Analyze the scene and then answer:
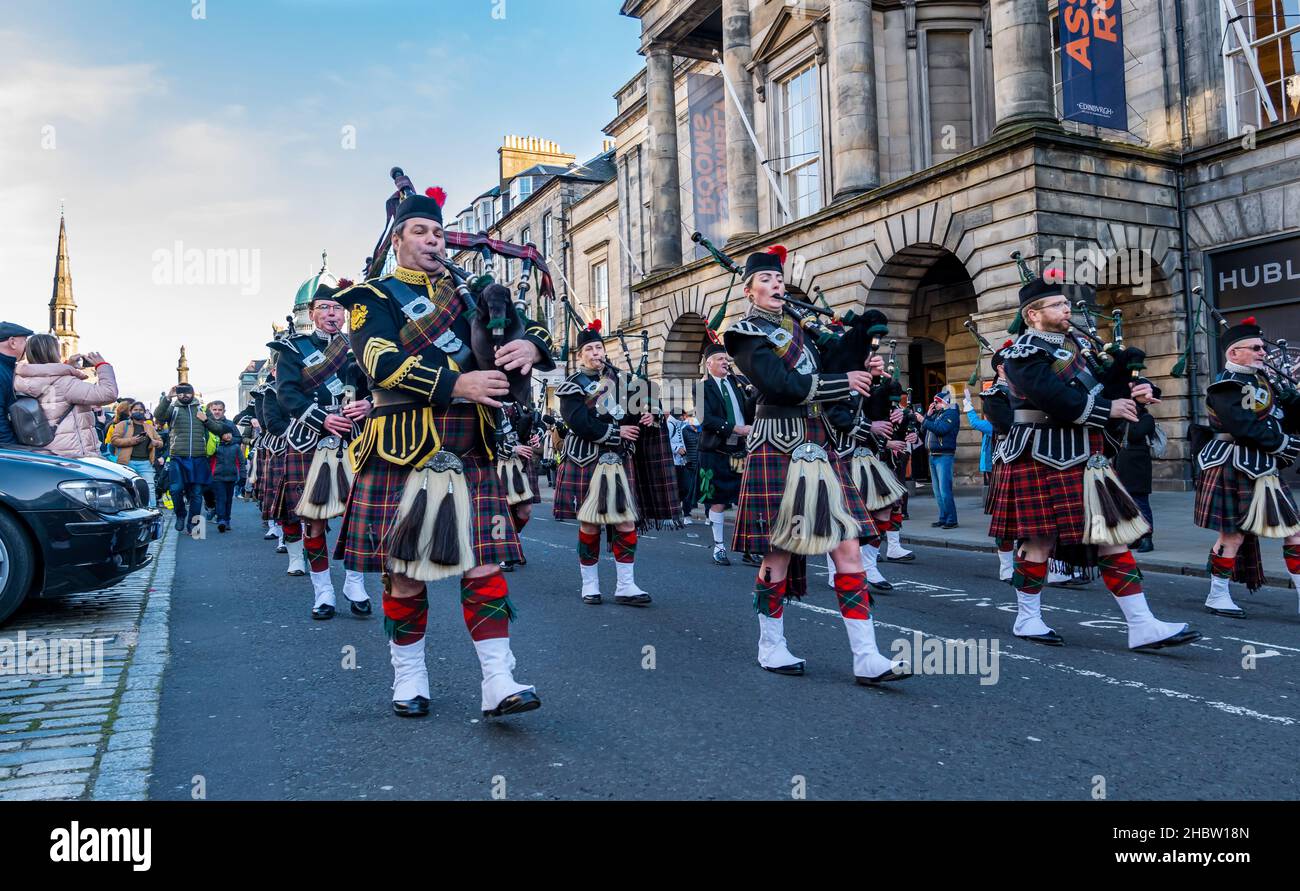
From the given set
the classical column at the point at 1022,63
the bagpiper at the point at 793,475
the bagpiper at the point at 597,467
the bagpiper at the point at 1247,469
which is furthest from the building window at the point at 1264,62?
the bagpiper at the point at 793,475

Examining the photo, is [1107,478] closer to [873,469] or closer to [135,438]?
[873,469]

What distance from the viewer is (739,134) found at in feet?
81.1

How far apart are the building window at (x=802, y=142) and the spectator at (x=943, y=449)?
10.3m

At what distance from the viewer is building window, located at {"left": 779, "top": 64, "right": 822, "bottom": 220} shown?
2322cm

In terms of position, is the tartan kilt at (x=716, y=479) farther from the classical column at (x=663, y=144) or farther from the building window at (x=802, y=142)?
the classical column at (x=663, y=144)

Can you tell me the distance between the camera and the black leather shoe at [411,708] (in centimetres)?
412

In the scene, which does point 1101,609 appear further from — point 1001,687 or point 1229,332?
point 1001,687

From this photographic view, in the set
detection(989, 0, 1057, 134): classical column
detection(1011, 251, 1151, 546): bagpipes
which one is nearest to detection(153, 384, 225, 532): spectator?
detection(1011, 251, 1151, 546): bagpipes

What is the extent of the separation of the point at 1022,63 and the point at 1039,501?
532 inches

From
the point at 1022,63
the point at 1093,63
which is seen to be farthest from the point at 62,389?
the point at 1093,63

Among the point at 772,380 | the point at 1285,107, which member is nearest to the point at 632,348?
the point at 1285,107

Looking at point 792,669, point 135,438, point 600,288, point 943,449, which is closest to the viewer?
point 792,669

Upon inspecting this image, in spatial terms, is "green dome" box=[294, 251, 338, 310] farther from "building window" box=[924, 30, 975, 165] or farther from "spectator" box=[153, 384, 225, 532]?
"building window" box=[924, 30, 975, 165]

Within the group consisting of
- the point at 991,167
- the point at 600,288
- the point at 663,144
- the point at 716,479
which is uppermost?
the point at 663,144
